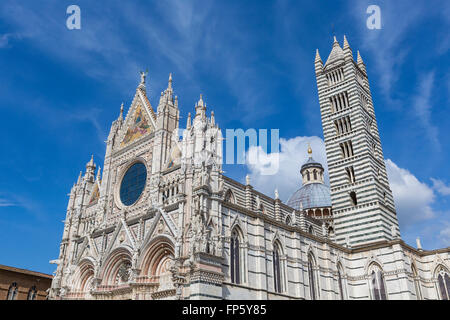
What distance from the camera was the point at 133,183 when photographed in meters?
29.7

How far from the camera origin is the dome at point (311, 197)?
4781 cm

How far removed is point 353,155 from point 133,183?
19.7 m

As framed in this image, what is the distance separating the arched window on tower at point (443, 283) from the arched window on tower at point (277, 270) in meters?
16.0

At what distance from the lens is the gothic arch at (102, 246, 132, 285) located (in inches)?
1043

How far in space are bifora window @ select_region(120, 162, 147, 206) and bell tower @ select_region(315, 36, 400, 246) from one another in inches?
689

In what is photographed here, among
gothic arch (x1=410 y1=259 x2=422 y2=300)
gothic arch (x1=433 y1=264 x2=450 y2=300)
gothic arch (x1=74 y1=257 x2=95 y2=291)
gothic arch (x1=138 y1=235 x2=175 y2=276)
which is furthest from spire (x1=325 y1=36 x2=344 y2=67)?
gothic arch (x1=74 y1=257 x2=95 y2=291)

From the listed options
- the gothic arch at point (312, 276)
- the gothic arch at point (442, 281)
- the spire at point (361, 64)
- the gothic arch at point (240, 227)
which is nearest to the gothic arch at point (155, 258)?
the gothic arch at point (240, 227)

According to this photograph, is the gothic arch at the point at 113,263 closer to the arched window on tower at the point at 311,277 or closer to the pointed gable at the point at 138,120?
the pointed gable at the point at 138,120

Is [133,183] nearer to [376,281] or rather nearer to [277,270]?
[277,270]

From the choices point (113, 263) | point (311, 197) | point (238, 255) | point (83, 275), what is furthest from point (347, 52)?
point (83, 275)

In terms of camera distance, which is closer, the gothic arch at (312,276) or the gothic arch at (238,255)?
the gothic arch at (238,255)

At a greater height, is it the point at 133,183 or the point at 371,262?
the point at 133,183

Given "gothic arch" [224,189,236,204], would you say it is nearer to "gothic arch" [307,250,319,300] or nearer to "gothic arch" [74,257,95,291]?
"gothic arch" [307,250,319,300]
